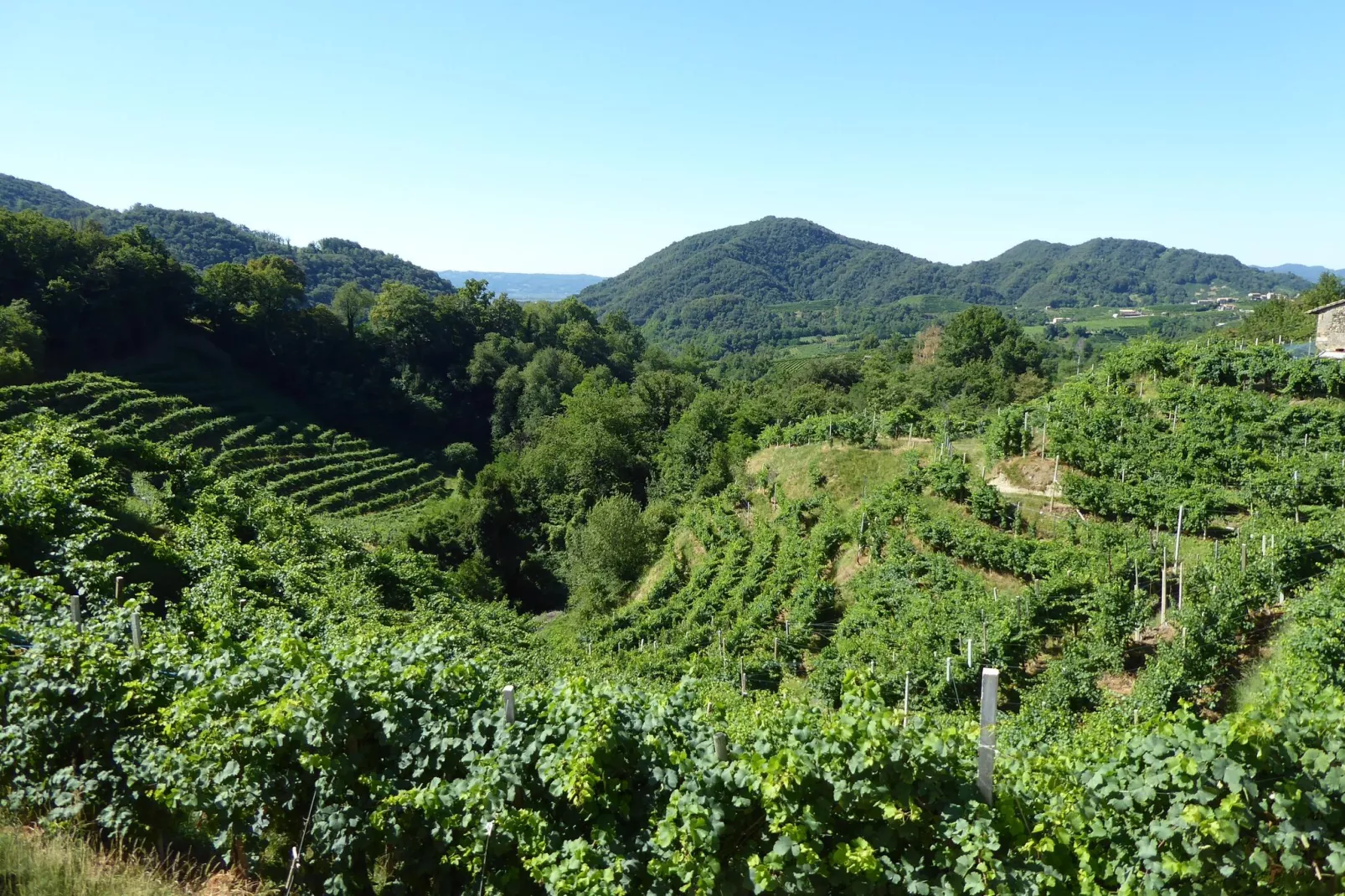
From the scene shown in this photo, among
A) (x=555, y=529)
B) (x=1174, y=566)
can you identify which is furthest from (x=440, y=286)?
(x=1174, y=566)

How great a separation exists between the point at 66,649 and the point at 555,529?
34.2 m

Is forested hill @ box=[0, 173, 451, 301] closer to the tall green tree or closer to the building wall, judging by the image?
the tall green tree

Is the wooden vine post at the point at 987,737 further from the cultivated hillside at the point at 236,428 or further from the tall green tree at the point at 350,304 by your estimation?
the tall green tree at the point at 350,304

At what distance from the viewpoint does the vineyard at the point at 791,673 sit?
174 inches

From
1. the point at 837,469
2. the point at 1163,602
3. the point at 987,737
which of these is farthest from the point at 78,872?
the point at 837,469

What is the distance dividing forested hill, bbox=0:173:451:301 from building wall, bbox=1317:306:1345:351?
324ft

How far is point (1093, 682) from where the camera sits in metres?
12.7

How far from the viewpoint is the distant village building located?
27969 mm

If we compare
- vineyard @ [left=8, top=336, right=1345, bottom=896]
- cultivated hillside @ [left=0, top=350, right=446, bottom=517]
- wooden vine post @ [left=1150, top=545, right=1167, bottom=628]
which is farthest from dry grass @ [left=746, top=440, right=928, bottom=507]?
cultivated hillside @ [left=0, top=350, right=446, bottom=517]

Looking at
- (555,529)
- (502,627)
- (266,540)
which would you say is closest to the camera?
(266,540)

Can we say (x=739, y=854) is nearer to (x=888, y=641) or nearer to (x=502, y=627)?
(x=888, y=641)

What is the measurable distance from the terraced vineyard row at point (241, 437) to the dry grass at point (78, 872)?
30.5 metres

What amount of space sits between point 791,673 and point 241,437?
3475 centimetres

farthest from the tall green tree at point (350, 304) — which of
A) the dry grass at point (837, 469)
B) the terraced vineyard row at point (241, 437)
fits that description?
the dry grass at point (837, 469)
